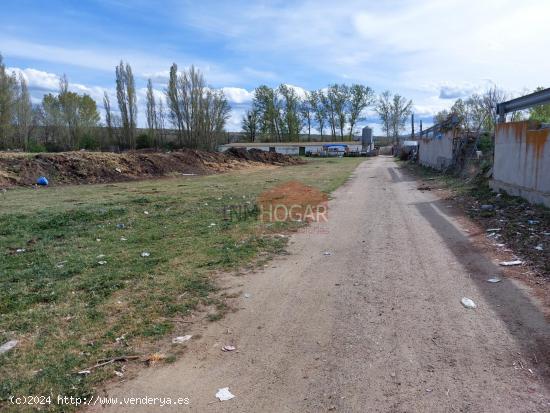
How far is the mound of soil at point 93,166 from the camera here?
21.0m

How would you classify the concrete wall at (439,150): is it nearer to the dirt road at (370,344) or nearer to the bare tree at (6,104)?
the dirt road at (370,344)

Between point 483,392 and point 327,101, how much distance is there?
90.9m

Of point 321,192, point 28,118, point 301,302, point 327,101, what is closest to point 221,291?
point 301,302

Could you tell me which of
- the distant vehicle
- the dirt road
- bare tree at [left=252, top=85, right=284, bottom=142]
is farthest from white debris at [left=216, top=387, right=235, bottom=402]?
bare tree at [left=252, top=85, right=284, bottom=142]

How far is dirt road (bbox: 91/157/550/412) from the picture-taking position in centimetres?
287

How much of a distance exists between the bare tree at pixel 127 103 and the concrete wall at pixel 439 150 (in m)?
35.4

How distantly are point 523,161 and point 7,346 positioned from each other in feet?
36.4

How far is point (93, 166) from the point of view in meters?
23.8

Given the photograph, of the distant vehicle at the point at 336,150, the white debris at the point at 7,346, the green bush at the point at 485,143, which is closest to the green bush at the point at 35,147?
the distant vehicle at the point at 336,150

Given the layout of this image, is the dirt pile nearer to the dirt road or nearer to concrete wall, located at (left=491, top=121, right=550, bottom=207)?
concrete wall, located at (left=491, top=121, right=550, bottom=207)

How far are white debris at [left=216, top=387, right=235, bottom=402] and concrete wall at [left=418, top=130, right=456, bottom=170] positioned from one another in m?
20.2

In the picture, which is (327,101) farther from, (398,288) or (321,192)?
(398,288)

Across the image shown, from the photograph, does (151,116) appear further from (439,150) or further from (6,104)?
(439,150)

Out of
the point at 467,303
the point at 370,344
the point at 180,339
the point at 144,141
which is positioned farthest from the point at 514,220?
the point at 144,141
